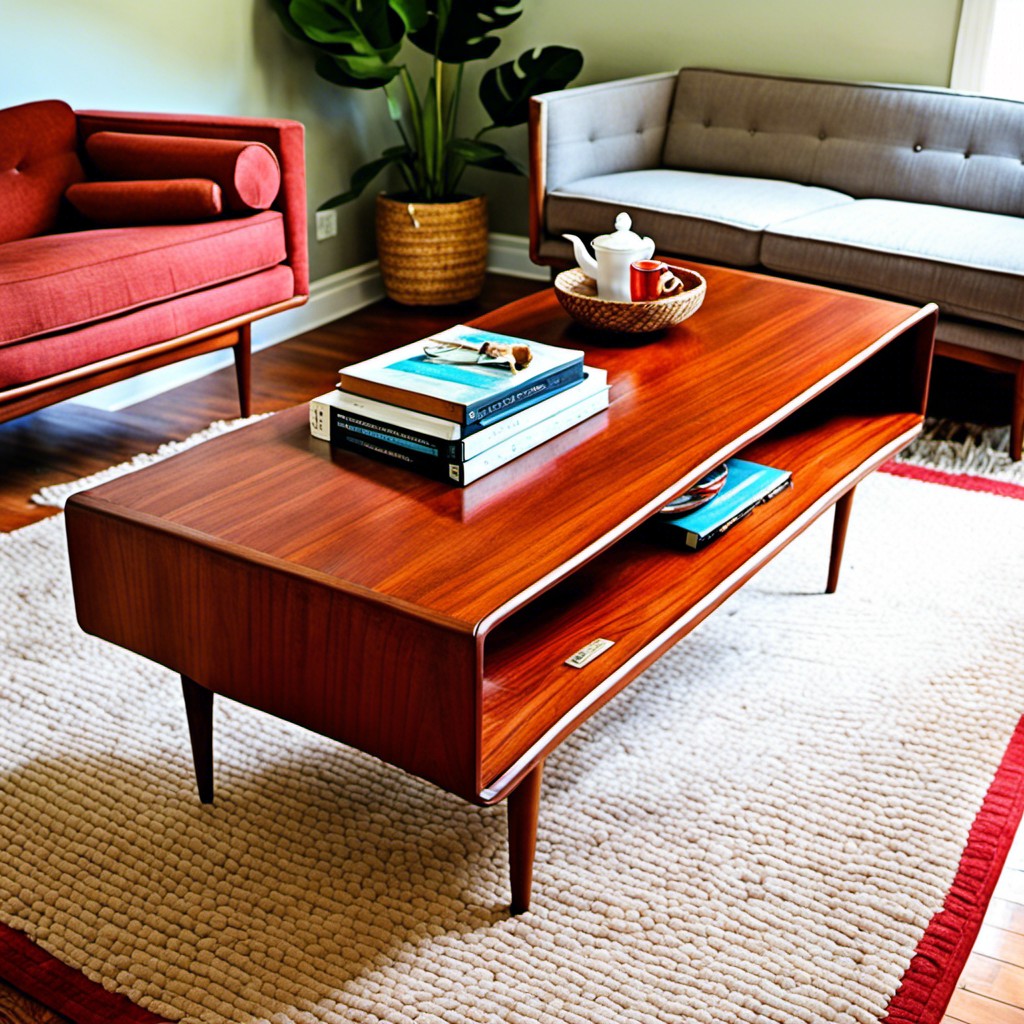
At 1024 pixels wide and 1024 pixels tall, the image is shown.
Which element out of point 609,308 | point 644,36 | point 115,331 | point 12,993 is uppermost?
point 644,36

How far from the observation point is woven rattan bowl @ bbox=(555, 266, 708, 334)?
2.06m

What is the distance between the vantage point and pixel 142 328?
8.61ft

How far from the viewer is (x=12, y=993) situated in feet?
4.63

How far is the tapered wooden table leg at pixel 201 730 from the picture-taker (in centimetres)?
161

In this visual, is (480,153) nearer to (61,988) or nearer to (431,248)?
(431,248)

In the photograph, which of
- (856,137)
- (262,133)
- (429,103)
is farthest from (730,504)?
(429,103)

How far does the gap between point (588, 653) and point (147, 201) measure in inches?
70.8

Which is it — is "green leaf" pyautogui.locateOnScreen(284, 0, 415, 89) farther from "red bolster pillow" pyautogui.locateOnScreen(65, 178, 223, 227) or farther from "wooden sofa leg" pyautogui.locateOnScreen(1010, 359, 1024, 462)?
"wooden sofa leg" pyautogui.locateOnScreen(1010, 359, 1024, 462)

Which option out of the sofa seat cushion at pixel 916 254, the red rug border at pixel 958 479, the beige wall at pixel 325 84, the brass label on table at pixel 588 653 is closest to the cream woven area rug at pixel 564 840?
the brass label on table at pixel 588 653

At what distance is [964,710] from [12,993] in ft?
4.62

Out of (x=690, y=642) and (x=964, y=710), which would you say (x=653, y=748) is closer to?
(x=690, y=642)

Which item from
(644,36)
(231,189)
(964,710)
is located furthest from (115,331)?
(644,36)

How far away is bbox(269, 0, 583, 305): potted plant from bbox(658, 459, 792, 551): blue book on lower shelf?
1996 millimetres

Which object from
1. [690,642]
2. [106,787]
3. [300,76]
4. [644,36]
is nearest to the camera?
[106,787]
